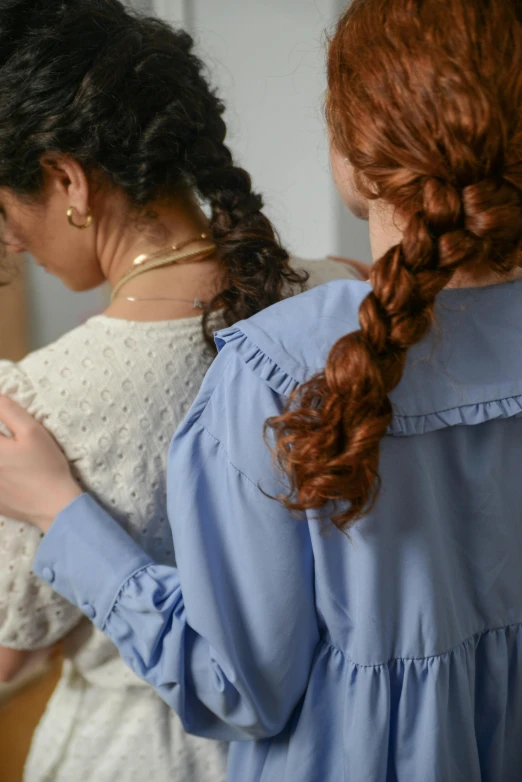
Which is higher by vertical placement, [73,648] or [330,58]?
[330,58]

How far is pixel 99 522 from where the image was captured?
2.12ft

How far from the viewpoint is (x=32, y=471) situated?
65 cm

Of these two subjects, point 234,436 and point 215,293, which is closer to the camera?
point 234,436

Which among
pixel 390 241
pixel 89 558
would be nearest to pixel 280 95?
pixel 390 241

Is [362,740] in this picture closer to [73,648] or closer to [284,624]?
[284,624]

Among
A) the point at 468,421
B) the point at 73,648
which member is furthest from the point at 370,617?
the point at 73,648

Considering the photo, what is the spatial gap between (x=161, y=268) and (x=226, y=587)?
34 cm

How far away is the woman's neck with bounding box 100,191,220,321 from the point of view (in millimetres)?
746

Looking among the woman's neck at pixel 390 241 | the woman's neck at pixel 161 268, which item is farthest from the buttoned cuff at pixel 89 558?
the woman's neck at pixel 390 241

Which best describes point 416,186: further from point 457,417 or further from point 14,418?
point 14,418

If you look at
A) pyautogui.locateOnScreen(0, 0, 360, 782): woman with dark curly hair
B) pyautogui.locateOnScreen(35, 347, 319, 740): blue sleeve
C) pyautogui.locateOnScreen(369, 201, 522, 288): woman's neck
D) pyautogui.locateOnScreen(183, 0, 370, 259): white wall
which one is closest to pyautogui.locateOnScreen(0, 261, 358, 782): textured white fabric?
pyautogui.locateOnScreen(0, 0, 360, 782): woman with dark curly hair

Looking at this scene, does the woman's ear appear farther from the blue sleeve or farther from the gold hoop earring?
the blue sleeve

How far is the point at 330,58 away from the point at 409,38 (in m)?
0.08

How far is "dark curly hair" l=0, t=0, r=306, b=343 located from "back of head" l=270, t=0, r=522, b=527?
30cm
